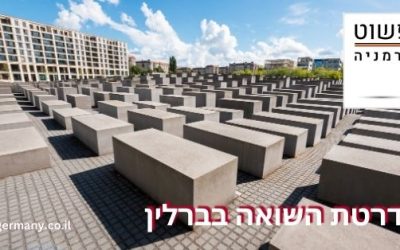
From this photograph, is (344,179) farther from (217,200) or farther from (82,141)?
(82,141)

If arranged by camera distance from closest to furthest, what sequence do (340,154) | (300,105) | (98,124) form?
(340,154) → (98,124) → (300,105)

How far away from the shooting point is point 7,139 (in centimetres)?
830

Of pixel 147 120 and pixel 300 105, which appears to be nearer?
pixel 147 120

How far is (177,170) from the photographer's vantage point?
5.18m

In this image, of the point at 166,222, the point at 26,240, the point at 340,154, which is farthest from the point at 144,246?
the point at 340,154

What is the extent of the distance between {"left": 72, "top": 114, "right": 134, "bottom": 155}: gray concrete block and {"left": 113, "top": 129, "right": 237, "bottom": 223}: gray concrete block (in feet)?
7.54

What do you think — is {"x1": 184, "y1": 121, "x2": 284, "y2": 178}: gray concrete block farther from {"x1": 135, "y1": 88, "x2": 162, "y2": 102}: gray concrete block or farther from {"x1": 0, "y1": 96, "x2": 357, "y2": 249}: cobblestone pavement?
{"x1": 135, "y1": 88, "x2": 162, "y2": 102}: gray concrete block

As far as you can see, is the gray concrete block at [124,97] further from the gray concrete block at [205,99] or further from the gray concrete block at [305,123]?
the gray concrete block at [305,123]

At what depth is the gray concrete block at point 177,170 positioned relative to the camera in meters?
5.10

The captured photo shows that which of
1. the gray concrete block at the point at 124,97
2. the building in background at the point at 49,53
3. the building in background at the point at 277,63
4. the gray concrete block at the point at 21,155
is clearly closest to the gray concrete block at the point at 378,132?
the gray concrete block at the point at 21,155

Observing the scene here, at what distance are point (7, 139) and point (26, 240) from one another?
5.44m

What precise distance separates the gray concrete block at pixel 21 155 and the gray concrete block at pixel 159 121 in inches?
196

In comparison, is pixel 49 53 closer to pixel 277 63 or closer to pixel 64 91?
pixel 64 91

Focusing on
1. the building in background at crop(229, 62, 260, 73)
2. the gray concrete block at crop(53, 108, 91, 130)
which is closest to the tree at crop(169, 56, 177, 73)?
the building in background at crop(229, 62, 260, 73)
